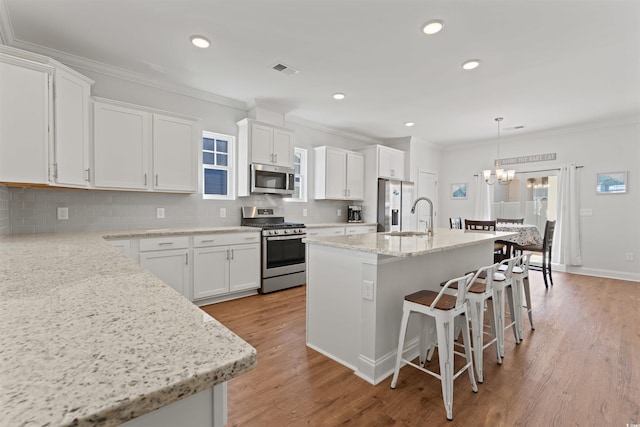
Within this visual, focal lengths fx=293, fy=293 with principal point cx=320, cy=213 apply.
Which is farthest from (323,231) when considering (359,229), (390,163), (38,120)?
(38,120)

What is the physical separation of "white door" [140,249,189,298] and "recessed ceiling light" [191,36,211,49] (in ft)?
6.86

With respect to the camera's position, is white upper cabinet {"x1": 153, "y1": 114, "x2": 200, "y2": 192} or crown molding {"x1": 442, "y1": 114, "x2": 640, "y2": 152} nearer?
white upper cabinet {"x1": 153, "y1": 114, "x2": 200, "y2": 192}

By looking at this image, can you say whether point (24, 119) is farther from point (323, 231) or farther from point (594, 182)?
point (594, 182)

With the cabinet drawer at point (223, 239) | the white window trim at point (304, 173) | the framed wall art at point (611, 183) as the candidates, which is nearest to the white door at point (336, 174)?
the white window trim at point (304, 173)

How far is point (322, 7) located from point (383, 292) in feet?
7.17

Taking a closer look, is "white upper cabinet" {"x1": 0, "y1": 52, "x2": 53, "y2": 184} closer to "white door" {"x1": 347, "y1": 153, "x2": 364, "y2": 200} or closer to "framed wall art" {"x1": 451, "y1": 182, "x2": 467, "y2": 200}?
"white door" {"x1": 347, "y1": 153, "x2": 364, "y2": 200}

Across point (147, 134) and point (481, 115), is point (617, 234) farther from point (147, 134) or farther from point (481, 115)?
point (147, 134)

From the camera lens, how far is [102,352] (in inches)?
21.3

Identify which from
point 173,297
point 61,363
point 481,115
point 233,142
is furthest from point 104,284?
point 481,115

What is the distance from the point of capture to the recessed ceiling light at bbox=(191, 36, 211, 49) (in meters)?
2.65

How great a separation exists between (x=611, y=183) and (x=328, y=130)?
16.3ft

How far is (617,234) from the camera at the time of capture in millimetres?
4992

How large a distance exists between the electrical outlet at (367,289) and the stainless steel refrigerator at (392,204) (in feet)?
12.2

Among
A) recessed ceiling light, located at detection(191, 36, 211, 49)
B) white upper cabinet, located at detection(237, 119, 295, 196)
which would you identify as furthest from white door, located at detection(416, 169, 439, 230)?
recessed ceiling light, located at detection(191, 36, 211, 49)
